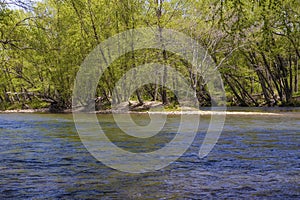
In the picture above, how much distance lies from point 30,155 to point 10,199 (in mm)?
6440

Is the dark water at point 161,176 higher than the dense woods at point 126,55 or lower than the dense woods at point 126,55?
lower

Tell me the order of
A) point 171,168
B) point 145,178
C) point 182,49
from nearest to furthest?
1. point 145,178
2. point 171,168
3. point 182,49

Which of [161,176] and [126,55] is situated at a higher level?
[126,55]

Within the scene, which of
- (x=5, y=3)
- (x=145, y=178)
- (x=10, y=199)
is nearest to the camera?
(x=10, y=199)

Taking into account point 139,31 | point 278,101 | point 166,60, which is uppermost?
point 139,31

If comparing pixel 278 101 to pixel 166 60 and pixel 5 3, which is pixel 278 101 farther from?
pixel 5 3

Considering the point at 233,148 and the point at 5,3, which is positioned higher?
the point at 5,3

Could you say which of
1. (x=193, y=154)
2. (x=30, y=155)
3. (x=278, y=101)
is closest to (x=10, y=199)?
(x=30, y=155)

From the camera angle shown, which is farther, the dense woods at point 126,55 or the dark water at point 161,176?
the dense woods at point 126,55

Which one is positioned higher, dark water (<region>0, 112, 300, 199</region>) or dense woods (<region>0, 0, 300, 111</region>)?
dense woods (<region>0, 0, 300, 111</region>)

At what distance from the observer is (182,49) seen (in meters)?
54.3

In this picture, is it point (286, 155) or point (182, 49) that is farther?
point (182, 49)

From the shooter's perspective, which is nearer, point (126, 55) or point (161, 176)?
point (161, 176)

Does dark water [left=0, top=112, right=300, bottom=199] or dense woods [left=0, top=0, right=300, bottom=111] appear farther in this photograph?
dense woods [left=0, top=0, right=300, bottom=111]
